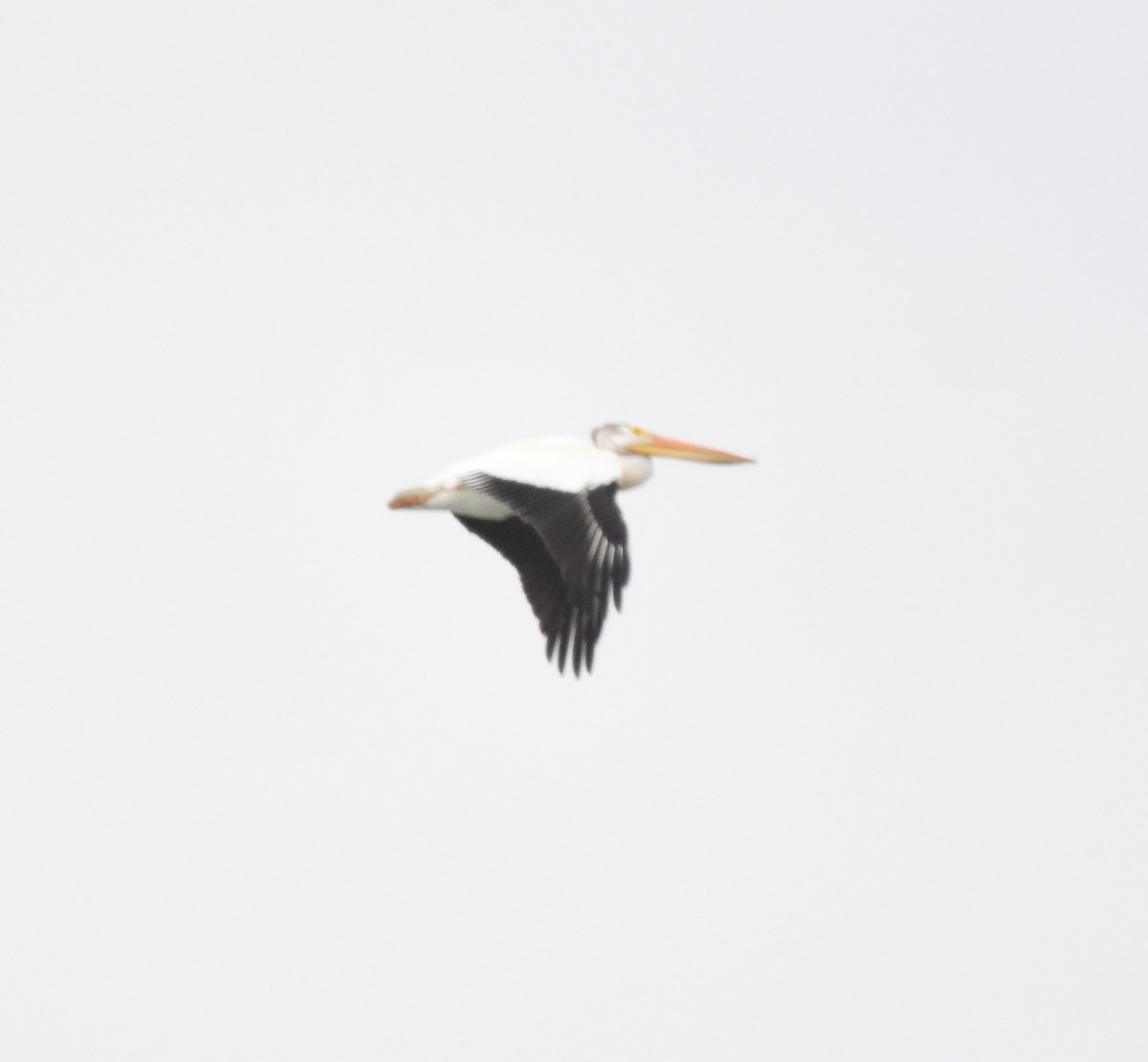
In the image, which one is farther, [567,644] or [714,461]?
[714,461]

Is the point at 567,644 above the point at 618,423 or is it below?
below

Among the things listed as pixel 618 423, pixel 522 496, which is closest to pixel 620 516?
pixel 522 496

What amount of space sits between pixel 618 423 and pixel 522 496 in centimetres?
269

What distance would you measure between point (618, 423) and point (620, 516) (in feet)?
8.70

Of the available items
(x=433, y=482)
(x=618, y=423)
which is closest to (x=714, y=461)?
(x=618, y=423)

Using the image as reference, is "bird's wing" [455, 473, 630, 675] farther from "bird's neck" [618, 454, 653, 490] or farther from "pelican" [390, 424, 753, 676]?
"bird's neck" [618, 454, 653, 490]

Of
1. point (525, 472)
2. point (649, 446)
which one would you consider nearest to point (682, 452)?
point (649, 446)

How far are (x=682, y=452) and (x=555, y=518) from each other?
302 cm

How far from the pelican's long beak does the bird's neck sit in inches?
9.2

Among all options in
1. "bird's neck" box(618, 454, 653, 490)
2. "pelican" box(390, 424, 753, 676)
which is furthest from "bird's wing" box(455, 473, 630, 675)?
"bird's neck" box(618, 454, 653, 490)

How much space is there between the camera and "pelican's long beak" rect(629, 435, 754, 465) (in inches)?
775

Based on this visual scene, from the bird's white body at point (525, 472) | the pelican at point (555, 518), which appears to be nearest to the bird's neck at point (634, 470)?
the pelican at point (555, 518)

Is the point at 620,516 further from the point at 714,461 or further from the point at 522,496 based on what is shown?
the point at 714,461

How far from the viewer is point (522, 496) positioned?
1717cm
